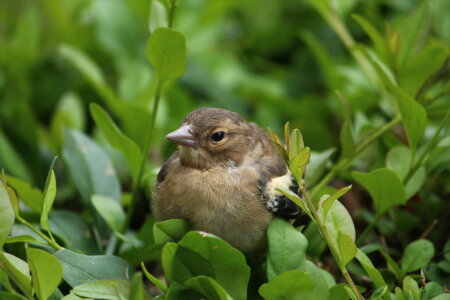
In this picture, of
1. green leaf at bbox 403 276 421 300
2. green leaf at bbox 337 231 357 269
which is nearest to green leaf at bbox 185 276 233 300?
green leaf at bbox 337 231 357 269

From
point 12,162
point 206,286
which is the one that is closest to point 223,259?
point 206,286

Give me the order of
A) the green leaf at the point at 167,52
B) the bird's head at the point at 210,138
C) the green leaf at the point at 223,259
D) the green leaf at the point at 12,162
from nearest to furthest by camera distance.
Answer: the green leaf at the point at 223,259 → the green leaf at the point at 167,52 → the bird's head at the point at 210,138 → the green leaf at the point at 12,162

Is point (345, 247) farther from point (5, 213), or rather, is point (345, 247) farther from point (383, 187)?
point (5, 213)

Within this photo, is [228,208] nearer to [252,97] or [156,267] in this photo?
[156,267]

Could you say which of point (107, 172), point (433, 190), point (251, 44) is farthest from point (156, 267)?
point (251, 44)

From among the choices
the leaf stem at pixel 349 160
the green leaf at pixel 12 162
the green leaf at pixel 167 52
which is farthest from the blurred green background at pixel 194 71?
the green leaf at pixel 167 52

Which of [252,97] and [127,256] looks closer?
[127,256]

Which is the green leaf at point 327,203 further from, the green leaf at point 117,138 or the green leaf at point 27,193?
the green leaf at point 27,193
